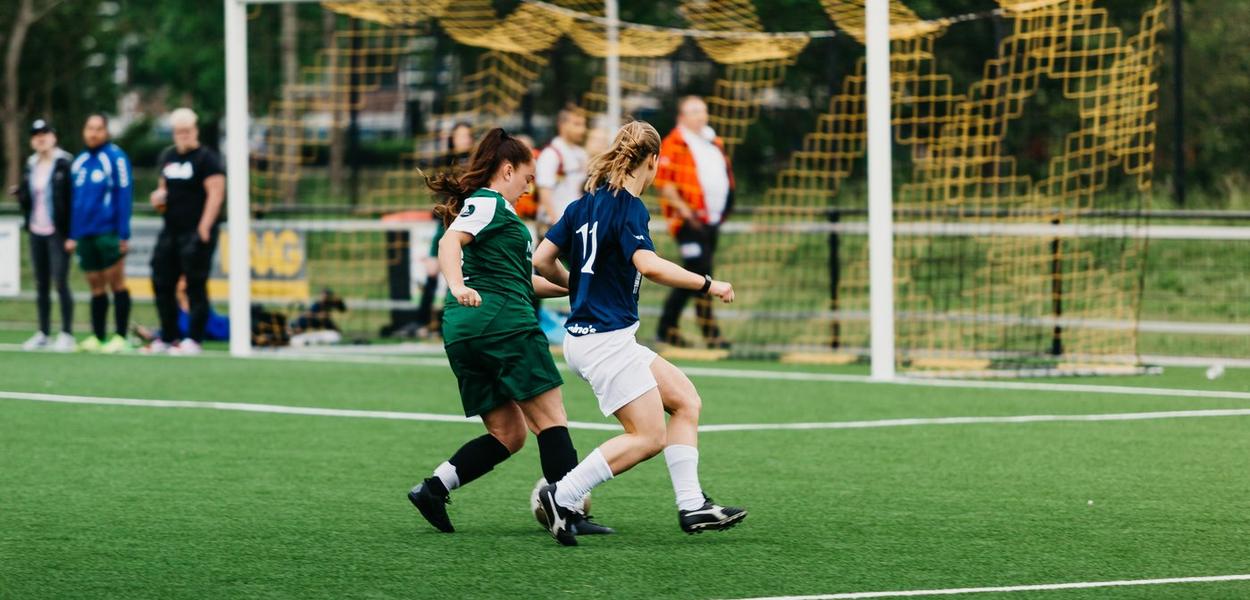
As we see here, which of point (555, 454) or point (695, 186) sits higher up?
point (695, 186)

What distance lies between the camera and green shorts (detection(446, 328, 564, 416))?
22.0 ft

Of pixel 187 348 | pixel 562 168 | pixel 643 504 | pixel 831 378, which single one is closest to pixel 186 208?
pixel 187 348

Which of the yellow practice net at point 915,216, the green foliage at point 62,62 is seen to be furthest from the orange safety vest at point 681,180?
the green foliage at point 62,62

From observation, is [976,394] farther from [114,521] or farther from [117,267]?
[117,267]

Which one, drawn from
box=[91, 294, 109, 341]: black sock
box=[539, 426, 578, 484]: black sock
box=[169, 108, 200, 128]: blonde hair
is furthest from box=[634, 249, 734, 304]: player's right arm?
box=[91, 294, 109, 341]: black sock

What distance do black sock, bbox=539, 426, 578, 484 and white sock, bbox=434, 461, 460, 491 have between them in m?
0.38

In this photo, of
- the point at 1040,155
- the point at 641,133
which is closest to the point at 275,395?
the point at 641,133

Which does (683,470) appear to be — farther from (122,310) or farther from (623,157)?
(122,310)

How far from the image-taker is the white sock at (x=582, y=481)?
665cm

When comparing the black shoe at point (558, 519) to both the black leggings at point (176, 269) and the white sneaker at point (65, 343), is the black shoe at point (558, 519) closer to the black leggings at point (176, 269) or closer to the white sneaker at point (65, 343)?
the black leggings at point (176, 269)

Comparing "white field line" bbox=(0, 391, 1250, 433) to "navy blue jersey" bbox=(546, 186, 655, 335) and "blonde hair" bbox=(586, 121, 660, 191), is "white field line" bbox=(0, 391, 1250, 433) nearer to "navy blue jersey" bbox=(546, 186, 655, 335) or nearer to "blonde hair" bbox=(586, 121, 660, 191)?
"navy blue jersey" bbox=(546, 186, 655, 335)

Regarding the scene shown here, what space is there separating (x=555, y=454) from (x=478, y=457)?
333 mm

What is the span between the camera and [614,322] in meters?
6.60

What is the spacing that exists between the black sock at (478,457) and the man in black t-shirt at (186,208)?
25.3 feet
